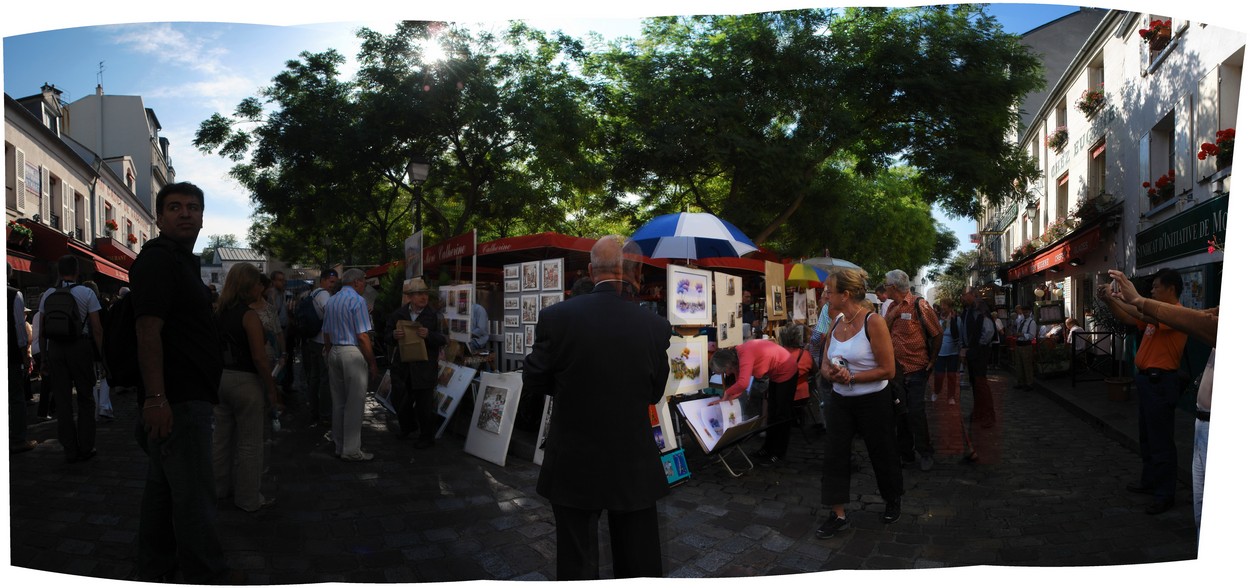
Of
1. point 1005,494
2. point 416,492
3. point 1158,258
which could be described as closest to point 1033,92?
point 1158,258

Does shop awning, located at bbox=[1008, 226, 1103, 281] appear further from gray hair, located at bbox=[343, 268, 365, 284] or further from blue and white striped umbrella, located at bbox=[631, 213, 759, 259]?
gray hair, located at bbox=[343, 268, 365, 284]

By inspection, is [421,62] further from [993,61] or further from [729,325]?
[729,325]

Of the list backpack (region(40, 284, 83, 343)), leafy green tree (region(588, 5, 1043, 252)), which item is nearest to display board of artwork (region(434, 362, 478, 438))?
backpack (region(40, 284, 83, 343))

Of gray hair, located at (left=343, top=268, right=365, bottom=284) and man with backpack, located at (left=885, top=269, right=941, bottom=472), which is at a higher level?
gray hair, located at (left=343, top=268, right=365, bottom=284)

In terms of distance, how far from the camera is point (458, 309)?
17.7 ft

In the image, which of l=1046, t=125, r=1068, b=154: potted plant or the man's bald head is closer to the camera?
the man's bald head

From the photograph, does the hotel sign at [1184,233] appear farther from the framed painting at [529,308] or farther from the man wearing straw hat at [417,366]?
the man wearing straw hat at [417,366]

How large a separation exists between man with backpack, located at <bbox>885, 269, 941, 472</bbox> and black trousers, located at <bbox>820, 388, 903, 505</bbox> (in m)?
1.47

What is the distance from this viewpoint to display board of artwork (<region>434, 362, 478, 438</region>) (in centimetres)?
523

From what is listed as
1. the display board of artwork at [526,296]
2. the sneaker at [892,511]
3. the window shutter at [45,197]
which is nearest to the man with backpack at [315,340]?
the display board of artwork at [526,296]

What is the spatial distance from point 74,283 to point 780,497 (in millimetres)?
3621

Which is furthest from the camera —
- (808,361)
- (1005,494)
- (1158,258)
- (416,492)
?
(808,361)

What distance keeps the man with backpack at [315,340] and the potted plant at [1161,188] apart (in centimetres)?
446

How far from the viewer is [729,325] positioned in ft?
17.2
